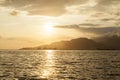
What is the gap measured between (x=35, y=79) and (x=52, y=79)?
3542 mm

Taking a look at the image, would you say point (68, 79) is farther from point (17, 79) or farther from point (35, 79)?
point (17, 79)

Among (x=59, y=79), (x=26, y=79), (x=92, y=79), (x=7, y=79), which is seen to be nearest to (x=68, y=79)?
(x=59, y=79)

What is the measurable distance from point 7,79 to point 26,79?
3.88m

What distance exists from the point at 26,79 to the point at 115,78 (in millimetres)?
18578

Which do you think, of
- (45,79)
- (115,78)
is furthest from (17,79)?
(115,78)

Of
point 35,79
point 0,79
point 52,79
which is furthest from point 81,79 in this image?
point 0,79

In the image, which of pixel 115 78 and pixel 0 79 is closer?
pixel 0 79

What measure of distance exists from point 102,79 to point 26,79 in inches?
618

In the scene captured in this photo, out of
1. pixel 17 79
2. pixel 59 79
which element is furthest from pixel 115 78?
pixel 17 79

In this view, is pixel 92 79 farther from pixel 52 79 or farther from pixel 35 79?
pixel 35 79

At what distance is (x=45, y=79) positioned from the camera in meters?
49.5

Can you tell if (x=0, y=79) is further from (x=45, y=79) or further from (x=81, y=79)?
(x=81, y=79)

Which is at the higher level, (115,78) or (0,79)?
(0,79)

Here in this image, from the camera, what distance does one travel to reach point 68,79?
161ft
